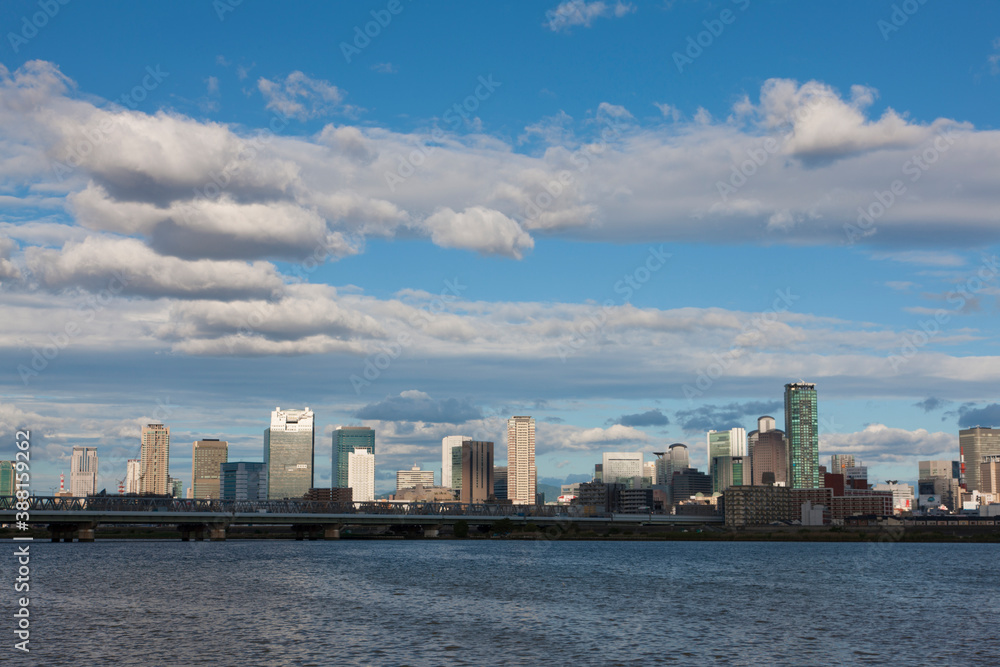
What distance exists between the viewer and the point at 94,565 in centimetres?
14288

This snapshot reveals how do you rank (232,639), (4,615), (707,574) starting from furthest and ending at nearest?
(707,574) → (4,615) → (232,639)

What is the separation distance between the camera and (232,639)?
209 feet

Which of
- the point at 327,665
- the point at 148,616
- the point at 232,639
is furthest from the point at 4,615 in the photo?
the point at 327,665

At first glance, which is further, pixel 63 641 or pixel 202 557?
pixel 202 557

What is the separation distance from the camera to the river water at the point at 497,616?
190 feet

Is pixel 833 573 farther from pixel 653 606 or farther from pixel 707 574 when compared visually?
pixel 653 606

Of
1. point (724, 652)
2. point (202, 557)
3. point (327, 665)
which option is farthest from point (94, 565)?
point (724, 652)

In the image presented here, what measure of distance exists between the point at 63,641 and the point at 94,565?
88597mm

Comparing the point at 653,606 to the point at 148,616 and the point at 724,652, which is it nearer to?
the point at 724,652

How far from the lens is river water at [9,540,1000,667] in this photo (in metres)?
58.0

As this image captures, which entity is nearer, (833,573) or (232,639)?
(232,639)

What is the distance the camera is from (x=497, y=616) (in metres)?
78.4

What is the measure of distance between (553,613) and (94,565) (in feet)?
294

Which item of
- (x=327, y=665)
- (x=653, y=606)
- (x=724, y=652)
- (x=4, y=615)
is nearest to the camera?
(x=327, y=665)
